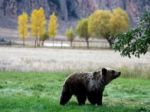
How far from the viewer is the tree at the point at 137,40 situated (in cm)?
1736

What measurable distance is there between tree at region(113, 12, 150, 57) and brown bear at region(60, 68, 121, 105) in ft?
5.66

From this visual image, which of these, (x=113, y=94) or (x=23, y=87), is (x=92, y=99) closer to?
(x=113, y=94)

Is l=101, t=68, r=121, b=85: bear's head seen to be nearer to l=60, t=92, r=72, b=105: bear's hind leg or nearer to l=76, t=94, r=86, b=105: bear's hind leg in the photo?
l=76, t=94, r=86, b=105: bear's hind leg

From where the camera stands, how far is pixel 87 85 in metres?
16.2

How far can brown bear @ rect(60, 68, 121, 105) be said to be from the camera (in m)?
16.2

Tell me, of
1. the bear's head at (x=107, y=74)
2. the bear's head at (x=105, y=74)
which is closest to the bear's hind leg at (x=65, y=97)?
the bear's head at (x=105, y=74)

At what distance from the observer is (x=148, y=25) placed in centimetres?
1769

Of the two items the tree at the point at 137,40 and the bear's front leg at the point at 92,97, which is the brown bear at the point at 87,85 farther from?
the tree at the point at 137,40

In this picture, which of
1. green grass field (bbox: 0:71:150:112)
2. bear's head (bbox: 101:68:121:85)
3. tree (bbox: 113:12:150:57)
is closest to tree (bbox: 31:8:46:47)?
green grass field (bbox: 0:71:150:112)

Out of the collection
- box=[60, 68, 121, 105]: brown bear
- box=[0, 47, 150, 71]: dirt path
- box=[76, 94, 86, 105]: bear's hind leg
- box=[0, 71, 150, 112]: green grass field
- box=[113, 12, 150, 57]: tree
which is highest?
box=[113, 12, 150, 57]: tree

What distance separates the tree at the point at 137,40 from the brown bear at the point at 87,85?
1724mm

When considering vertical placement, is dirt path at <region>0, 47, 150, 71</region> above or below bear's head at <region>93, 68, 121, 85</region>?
below

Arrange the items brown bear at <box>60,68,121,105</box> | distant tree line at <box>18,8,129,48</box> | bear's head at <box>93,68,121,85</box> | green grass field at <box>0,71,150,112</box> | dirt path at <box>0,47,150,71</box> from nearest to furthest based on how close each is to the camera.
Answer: green grass field at <box>0,71,150,112</box> < brown bear at <box>60,68,121,105</box> < bear's head at <box>93,68,121,85</box> < dirt path at <box>0,47,150,71</box> < distant tree line at <box>18,8,129,48</box>

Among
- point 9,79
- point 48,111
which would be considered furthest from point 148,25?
point 9,79
